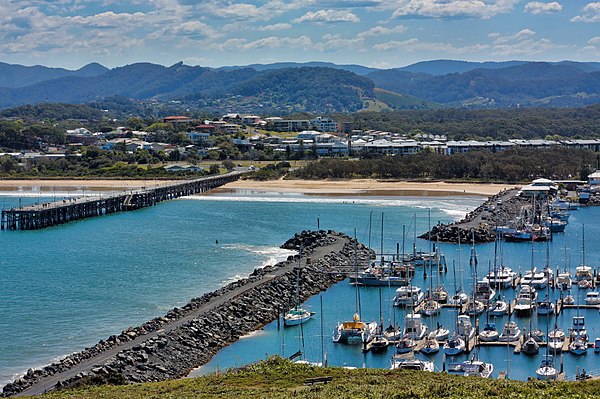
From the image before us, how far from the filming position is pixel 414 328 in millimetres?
37406

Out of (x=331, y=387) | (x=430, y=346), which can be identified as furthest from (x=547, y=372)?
(x=331, y=387)

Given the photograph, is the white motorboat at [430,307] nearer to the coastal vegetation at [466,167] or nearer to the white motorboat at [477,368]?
the white motorboat at [477,368]

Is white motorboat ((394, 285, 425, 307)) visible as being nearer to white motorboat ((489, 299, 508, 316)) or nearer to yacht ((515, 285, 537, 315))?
white motorboat ((489, 299, 508, 316))

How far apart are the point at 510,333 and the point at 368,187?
5911cm

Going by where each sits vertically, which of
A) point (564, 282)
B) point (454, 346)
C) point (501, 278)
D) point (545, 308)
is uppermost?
point (501, 278)

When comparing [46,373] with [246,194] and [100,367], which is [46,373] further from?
[246,194]

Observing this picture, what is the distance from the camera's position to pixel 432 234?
206 feet

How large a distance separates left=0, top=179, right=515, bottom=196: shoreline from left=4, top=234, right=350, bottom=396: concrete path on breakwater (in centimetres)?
3508

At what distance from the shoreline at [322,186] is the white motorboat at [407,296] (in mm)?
46144

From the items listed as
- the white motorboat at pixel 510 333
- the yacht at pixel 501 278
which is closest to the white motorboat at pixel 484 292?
the yacht at pixel 501 278

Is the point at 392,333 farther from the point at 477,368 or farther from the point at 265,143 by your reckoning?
the point at 265,143

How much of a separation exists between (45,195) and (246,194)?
18.8 metres

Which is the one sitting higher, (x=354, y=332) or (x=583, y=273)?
(x=583, y=273)

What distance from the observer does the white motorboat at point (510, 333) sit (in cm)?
3694
